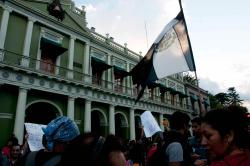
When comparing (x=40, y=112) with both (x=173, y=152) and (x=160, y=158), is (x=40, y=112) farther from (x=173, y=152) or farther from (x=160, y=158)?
(x=173, y=152)

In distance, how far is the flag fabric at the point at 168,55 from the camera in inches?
184

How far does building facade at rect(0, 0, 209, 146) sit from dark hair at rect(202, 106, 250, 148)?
451 inches

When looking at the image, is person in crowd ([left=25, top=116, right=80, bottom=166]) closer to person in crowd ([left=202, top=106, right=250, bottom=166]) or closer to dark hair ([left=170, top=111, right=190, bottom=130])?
person in crowd ([left=202, top=106, right=250, bottom=166])

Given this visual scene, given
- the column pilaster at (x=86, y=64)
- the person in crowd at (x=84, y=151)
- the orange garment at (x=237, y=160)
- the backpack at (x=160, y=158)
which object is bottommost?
the backpack at (x=160, y=158)

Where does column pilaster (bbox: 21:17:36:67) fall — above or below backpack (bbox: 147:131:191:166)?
above

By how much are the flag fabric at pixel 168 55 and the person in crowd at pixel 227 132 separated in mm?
2825

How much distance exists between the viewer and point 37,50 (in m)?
14.0

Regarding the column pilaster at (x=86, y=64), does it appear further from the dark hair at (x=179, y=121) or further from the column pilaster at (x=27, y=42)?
the dark hair at (x=179, y=121)

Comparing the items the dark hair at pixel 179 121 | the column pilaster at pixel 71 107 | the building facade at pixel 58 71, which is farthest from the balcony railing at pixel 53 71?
the dark hair at pixel 179 121

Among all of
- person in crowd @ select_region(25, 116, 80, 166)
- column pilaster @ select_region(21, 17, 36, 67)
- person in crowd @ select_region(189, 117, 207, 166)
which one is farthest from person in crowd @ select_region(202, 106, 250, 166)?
column pilaster @ select_region(21, 17, 36, 67)

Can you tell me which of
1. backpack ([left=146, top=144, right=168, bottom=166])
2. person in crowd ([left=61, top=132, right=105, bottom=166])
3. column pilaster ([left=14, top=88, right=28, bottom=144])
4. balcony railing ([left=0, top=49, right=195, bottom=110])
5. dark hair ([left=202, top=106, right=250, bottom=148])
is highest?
balcony railing ([left=0, top=49, right=195, bottom=110])

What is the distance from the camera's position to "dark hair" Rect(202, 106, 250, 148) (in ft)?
5.33

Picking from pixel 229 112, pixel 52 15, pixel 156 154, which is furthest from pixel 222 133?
pixel 52 15

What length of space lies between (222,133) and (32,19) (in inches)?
563
